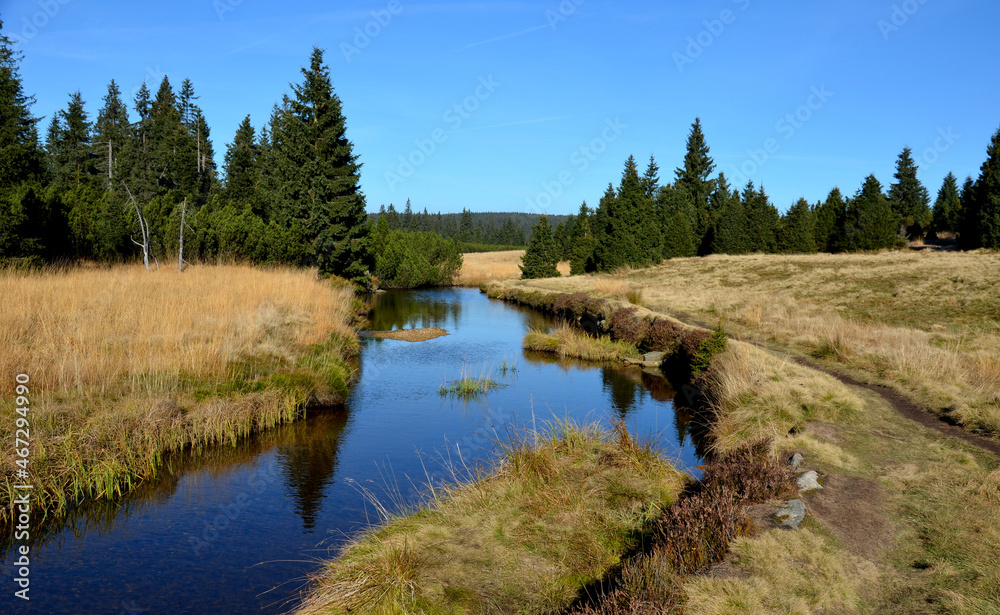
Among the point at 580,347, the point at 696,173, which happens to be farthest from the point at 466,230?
the point at 580,347

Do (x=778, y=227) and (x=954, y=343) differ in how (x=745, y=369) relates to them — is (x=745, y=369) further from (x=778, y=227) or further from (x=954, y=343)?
(x=778, y=227)

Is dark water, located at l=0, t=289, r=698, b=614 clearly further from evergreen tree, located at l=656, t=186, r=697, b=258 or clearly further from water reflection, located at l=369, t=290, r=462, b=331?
evergreen tree, located at l=656, t=186, r=697, b=258

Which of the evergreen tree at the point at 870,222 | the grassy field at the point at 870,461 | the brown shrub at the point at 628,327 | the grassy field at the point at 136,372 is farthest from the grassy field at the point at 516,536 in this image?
the evergreen tree at the point at 870,222

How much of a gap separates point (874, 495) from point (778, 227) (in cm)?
5605

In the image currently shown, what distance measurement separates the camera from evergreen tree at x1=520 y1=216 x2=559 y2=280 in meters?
56.9

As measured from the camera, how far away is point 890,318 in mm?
22859

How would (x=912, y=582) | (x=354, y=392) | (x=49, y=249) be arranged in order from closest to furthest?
1. (x=912, y=582)
2. (x=354, y=392)
3. (x=49, y=249)

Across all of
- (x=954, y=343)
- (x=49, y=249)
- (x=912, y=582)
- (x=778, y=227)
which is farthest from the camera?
(x=778, y=227)

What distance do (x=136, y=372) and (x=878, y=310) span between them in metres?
26.4

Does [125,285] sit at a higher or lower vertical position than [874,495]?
higher

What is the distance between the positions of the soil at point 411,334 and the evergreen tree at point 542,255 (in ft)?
100

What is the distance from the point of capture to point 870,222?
51.4 m

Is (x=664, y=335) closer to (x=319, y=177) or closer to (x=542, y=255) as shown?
(x=319, y=177)

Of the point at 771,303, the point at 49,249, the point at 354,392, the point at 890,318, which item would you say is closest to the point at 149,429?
the point at 354,392
